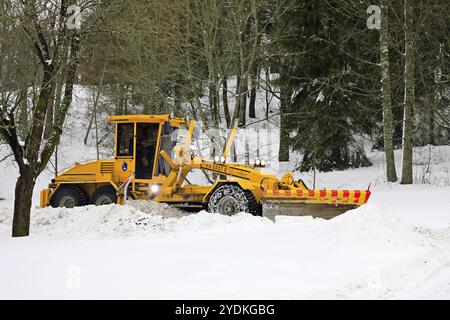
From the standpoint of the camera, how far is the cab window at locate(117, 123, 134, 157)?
15.2 metres

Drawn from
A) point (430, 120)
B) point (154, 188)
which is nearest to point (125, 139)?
point (154, 188)

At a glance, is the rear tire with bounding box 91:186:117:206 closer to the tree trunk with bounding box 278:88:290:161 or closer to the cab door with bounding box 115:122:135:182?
the cab door with bounding box 115:122:135:182

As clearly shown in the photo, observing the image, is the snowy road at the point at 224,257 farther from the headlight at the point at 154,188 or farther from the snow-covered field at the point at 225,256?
the headlight at the point at 154,188

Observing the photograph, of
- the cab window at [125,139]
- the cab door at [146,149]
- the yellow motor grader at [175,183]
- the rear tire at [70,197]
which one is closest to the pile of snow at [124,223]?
the yellow motor grader at [175,183]

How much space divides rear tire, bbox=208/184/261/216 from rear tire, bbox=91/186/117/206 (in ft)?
11.5

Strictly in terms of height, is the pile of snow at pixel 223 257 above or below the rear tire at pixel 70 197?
below

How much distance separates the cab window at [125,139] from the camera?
15250 mm

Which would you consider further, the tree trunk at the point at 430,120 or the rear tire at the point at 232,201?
the tree trunk at the point at 430,120

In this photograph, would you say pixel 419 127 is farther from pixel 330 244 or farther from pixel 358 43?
pixel 330 244

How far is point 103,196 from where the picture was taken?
15539 mm

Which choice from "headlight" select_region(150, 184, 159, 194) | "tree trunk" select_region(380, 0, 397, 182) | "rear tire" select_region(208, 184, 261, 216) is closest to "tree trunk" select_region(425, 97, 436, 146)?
"tree trunk" select_region(380, 0, 397, 182)

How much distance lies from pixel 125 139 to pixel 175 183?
205cm

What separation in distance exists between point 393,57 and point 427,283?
17.8 m

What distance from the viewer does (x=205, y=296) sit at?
5699mm
